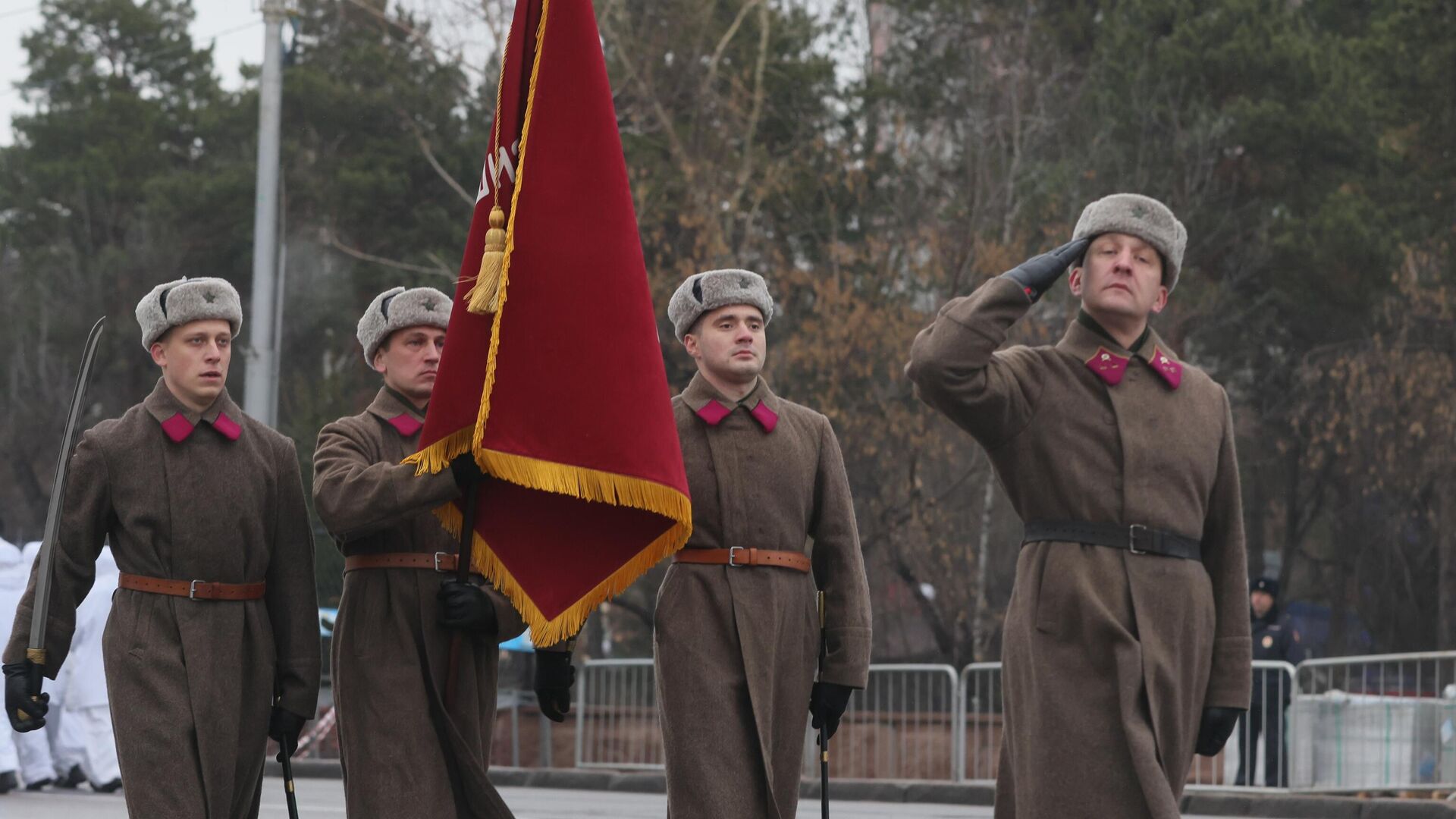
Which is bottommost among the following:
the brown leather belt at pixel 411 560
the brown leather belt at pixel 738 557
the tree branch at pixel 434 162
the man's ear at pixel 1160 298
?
the brown leather belt at pixel 411 560

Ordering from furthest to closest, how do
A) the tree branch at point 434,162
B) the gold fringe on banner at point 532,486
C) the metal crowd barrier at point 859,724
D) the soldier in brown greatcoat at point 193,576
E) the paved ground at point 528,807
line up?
1. the tree branch at point 434,162
2. the metal crowd barrier at point 859,724
3. the paved ground at point 528,807
4. the soldier in brown greatcoat at point 193,576
5. the gold fringe on banner at point 532,486

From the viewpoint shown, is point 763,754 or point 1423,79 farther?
point 1423,79

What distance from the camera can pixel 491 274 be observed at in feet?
23.3

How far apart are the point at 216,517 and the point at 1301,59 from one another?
25885 mm

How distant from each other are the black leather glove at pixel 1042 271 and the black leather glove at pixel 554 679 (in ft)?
6.93

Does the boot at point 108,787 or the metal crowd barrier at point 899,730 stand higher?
the metal crowd barrier at point 899,730

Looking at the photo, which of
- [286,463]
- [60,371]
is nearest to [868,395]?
[286,463]

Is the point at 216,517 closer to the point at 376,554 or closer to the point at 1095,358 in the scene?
the point at 376,554

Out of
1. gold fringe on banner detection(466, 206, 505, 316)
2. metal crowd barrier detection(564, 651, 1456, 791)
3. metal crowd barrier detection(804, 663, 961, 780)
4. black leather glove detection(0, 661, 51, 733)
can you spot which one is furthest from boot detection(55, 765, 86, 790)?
gold fringe on banner detection(466, 206, 505, 316)

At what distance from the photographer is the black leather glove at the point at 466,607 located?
278 inches

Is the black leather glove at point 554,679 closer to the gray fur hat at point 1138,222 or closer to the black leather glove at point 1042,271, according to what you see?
the black leather glove at point 1042,271

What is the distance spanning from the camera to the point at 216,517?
24.3 feet

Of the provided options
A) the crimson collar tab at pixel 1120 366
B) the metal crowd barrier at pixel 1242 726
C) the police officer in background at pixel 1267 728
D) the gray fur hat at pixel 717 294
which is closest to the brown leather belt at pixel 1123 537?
the crimson collar tab at pixel 1120 366

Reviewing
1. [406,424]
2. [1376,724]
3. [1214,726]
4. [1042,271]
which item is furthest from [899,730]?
[1042,271]
